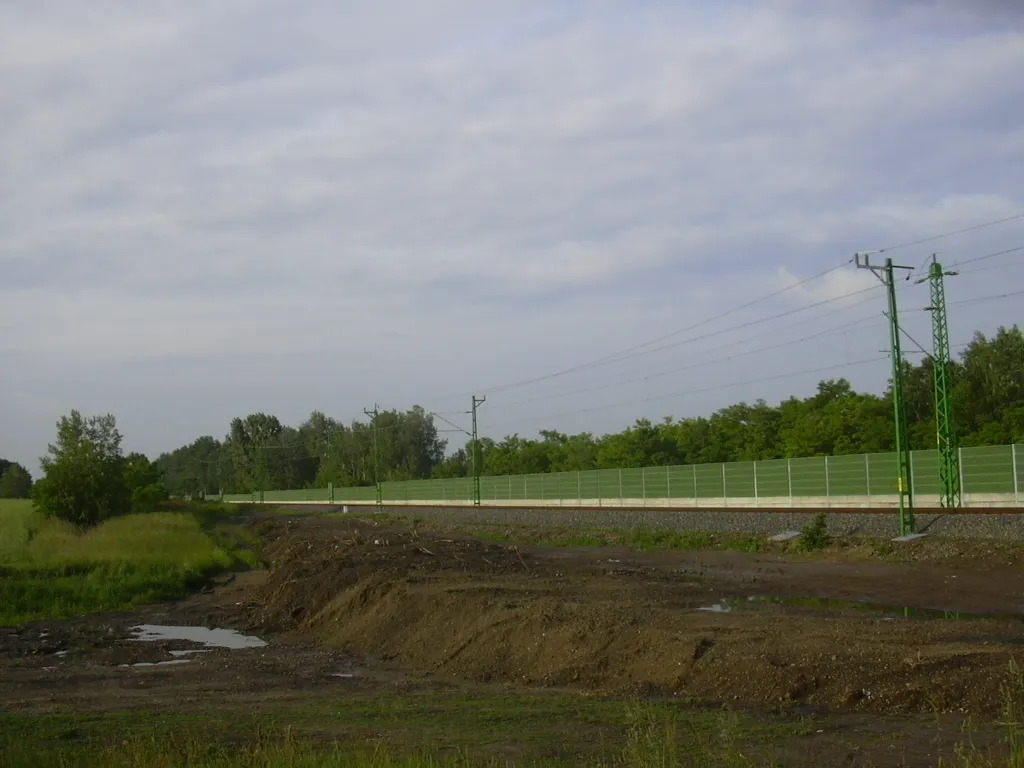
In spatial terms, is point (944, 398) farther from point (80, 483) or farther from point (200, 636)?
point (80, 483)

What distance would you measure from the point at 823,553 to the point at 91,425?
153 feet

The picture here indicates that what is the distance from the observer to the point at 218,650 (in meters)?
20.0

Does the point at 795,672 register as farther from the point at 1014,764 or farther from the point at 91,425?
the point at 91,425

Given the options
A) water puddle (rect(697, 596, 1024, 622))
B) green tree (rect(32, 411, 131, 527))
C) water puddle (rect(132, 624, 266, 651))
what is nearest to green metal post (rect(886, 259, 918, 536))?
water puddle (rect(697, 596, 1024, 622))

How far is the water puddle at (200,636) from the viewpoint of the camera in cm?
2144

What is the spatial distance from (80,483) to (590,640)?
45.6 m

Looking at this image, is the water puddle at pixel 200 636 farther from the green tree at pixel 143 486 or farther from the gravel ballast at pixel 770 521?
the green tree at pixel 143 486

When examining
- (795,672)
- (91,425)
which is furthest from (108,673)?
(91,425)

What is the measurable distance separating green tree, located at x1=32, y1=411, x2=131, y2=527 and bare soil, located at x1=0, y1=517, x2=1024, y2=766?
91.5 feet

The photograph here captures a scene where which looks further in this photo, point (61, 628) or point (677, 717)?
point (61, 628)

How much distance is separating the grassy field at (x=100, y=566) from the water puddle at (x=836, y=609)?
1625 cm

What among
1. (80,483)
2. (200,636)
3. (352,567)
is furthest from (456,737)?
(80,483)

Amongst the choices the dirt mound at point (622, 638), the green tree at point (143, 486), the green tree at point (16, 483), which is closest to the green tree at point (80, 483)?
the green tree at point (143, 486)

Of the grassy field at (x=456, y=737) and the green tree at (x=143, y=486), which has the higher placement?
the green tree at (x=143, y=486)
